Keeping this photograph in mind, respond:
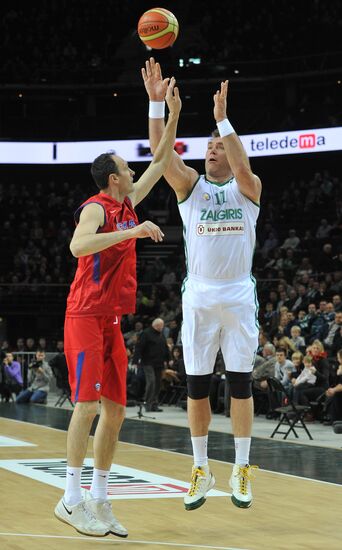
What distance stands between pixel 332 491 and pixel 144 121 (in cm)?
2567

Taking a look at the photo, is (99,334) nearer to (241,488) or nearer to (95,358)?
(95,358)

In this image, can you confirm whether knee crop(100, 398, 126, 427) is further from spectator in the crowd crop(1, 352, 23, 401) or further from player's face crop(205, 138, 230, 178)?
spectator in the crowd crop(1, 352, 23, 401)

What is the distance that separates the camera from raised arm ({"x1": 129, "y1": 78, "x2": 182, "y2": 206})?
22.1ft

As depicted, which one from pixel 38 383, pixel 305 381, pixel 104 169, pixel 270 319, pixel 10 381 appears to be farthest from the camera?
pixel 10 381

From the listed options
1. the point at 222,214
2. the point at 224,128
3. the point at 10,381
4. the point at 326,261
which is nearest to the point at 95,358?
the point at 222,214

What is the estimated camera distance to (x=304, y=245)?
26.7 metres

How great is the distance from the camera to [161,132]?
6.96 metres

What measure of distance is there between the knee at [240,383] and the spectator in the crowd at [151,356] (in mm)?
11636

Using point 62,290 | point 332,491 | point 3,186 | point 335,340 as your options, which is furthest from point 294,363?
point 3,186

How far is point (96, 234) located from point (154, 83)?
155cm

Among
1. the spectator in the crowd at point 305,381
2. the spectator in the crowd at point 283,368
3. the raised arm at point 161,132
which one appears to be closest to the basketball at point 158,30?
the raised arm at point 161,132

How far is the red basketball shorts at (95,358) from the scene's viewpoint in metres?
6.17

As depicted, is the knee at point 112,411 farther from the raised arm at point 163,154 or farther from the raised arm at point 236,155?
the raised arm at point 236,155

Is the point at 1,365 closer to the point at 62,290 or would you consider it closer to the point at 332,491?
the point at 62,290
